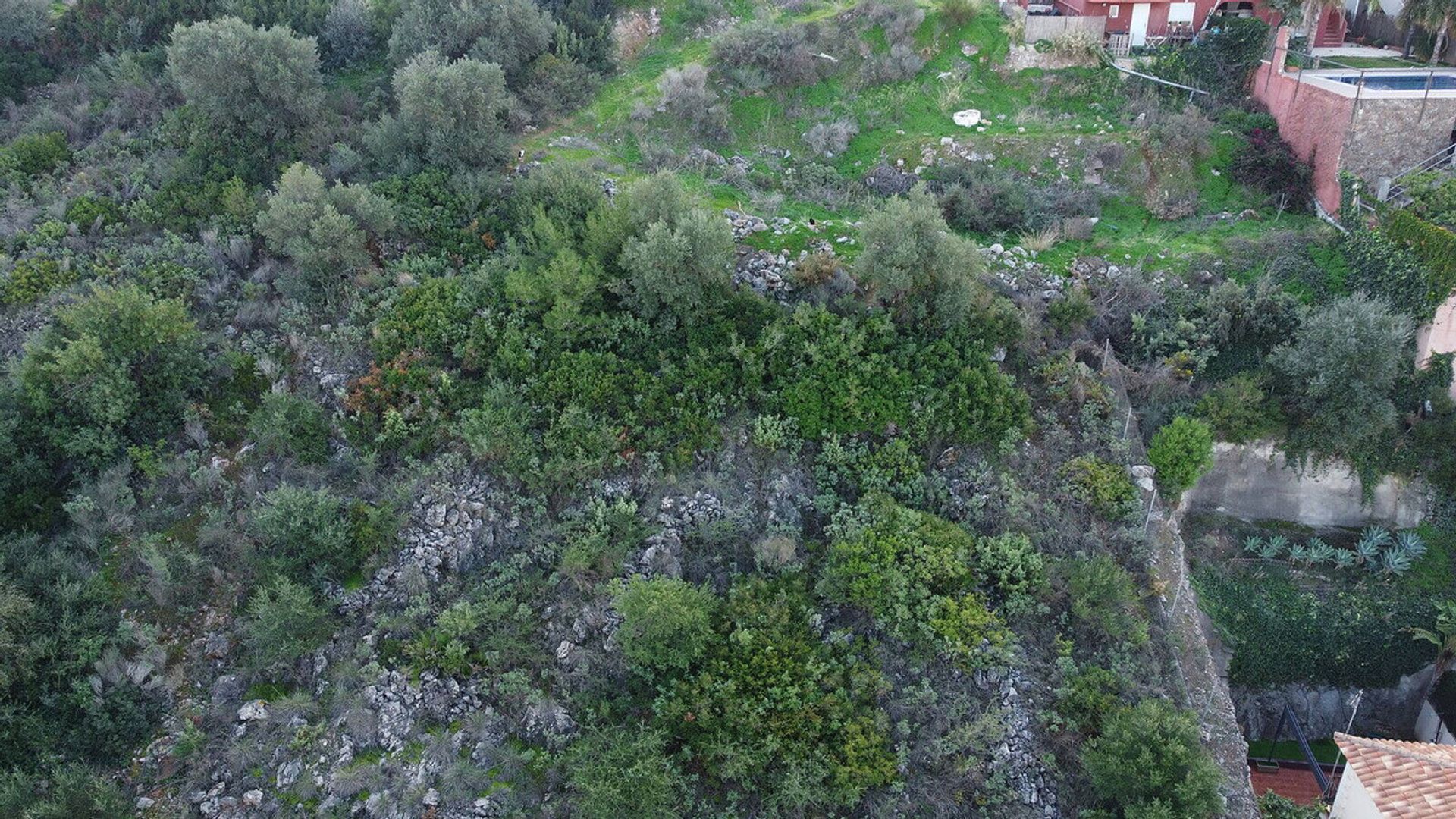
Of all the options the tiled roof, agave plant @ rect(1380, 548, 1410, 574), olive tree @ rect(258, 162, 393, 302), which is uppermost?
olive tree @ rect(258, 162, 393, 302)

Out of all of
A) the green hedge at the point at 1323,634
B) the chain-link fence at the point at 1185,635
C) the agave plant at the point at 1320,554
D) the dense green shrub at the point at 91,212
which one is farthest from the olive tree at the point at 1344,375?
the dense green shrub at the point at 91,212

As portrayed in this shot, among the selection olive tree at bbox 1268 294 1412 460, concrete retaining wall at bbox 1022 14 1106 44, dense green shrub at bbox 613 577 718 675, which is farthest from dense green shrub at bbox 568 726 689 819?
concrete retaining wall at bbox 1022 14 1106 44

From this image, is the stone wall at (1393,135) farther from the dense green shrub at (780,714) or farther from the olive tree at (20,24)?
the olive tree at (20,24)

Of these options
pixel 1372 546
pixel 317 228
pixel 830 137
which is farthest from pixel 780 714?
pixel 830 137

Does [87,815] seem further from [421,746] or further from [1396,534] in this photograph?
[1396,534]

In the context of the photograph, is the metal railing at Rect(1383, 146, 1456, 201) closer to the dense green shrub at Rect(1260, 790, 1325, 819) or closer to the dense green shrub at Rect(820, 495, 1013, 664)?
the dense green shrub at Rect(820, 495, 1013, 664)

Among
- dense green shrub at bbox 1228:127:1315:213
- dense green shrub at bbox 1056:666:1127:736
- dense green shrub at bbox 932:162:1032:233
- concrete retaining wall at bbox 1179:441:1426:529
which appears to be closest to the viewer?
dense green shrub at bbox 1056:666:1127:736
